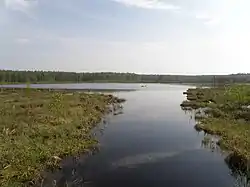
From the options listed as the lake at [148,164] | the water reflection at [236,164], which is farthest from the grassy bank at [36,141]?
the water reflection at [236,164]

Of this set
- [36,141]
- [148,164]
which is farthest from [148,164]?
[36,141]

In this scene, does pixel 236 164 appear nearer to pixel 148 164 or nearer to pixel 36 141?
pixel 148 164

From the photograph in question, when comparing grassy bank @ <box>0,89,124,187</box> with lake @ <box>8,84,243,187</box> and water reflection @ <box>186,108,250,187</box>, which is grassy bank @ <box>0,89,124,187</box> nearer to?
lake @ <box>8,84,243,187</box>

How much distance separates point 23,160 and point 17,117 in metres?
11.6

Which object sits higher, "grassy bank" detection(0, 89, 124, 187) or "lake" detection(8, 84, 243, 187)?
"grassy bank" detection(0, 89, 124, 187)

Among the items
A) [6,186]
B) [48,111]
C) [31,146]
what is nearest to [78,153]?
[31,146]

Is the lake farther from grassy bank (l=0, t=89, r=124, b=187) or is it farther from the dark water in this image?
grassy bank (l=0, t=89, r=124, b=187)

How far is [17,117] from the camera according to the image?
1025 inches

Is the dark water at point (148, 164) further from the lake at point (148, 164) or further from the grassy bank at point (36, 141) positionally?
the grassy bank at point (36, 141)

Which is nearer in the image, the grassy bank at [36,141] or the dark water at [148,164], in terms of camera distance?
the grassy bank at [36,141]

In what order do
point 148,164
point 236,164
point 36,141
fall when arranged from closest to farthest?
point 236,164 → point 148,164 → point 36,141

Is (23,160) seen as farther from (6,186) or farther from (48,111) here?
→ (48,111)

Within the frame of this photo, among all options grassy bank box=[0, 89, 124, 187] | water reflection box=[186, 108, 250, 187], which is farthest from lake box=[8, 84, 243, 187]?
grassy bank box=[0, 89, 124, 187]

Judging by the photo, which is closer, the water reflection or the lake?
the water reflection
